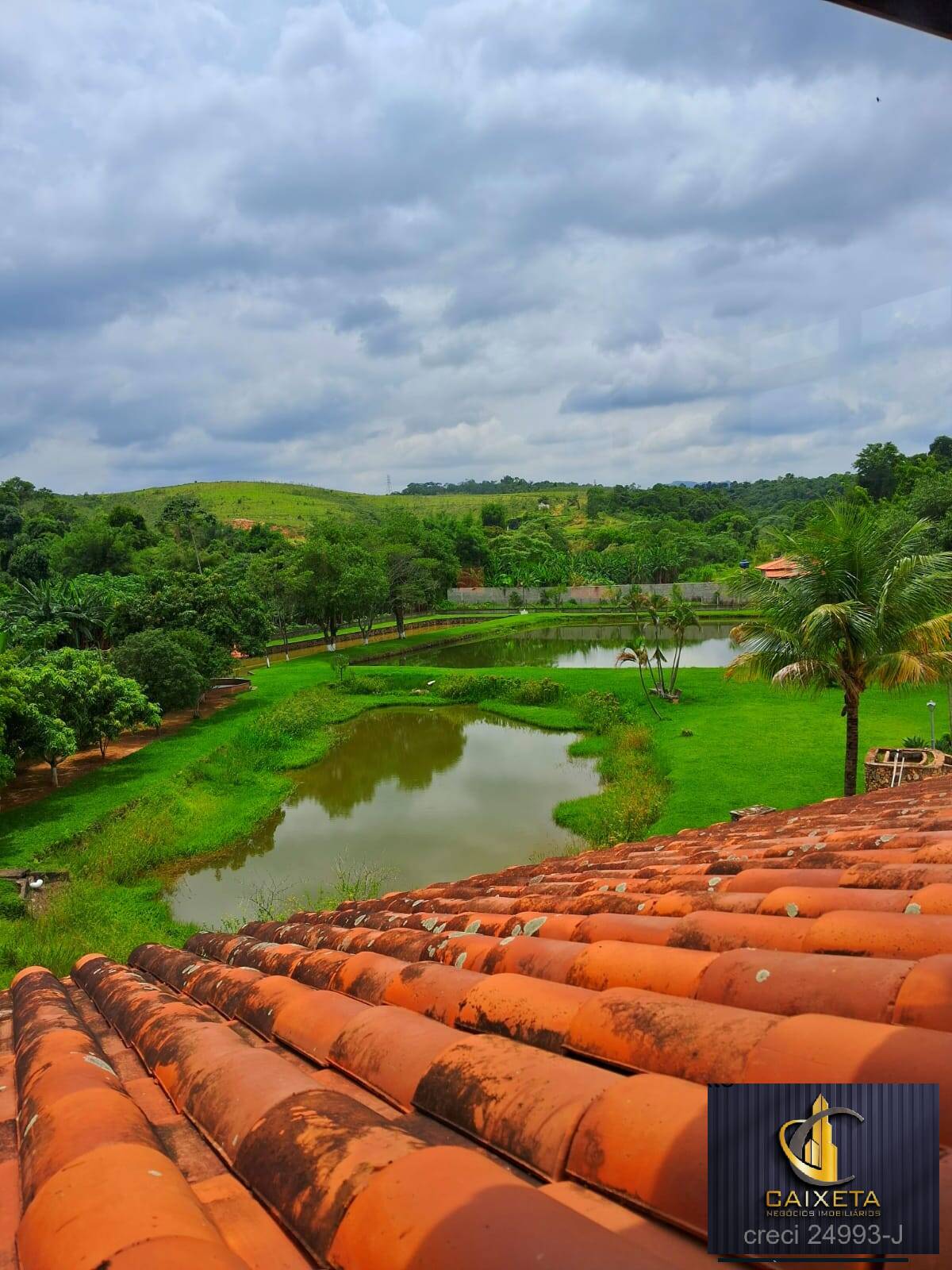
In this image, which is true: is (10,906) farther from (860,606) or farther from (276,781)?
(860,606)

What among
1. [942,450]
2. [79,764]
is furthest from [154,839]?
[942,450]

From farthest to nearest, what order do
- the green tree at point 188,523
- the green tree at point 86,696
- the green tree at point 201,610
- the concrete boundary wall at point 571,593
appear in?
1. the concrete boundary wall at point 571,593
2. the green tree at point 188,523
3. the green tree at point 201,610
4. the green tree at point 86,696

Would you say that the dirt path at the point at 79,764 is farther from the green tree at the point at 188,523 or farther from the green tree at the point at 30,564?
the green tree at the point at 188,523

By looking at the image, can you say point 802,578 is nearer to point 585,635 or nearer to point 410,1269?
point 410,1269

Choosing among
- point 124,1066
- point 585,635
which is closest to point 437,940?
point 124,1066

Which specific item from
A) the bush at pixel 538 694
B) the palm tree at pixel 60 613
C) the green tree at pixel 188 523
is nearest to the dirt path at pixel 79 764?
the palm tree at pixel 60 613

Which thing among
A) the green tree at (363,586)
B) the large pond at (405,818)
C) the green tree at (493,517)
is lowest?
the large pond at (405,818)

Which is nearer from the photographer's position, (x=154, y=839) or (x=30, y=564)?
(x=154, y=839)
